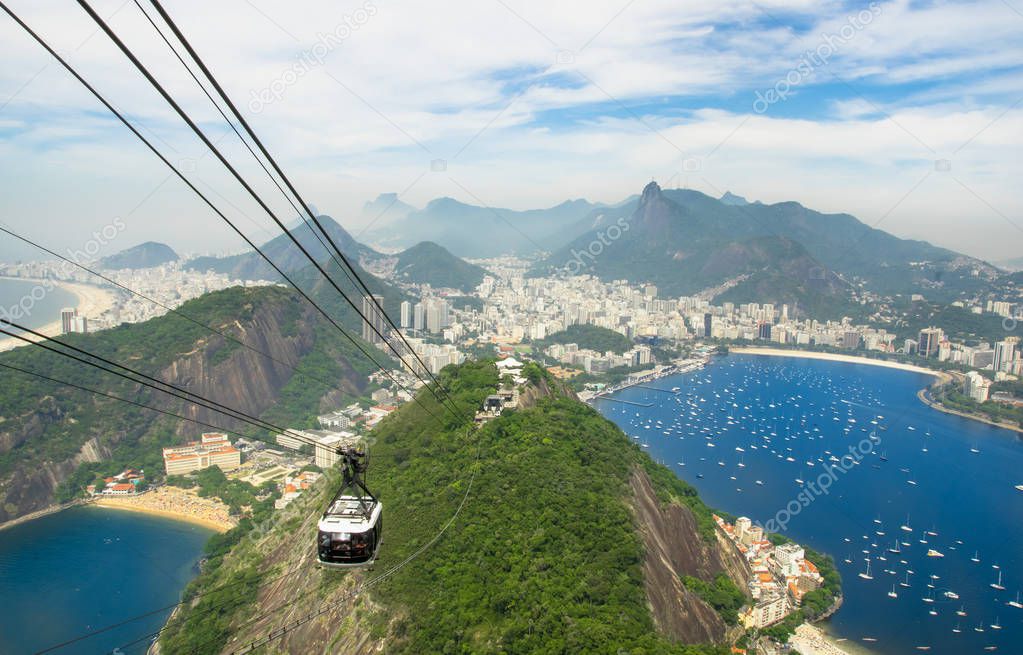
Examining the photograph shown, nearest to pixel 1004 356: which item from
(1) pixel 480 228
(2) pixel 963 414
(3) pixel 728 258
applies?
(2) pixel 963 414

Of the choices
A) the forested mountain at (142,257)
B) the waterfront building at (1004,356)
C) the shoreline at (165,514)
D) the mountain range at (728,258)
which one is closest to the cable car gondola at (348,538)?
the shoreline at (165,514)

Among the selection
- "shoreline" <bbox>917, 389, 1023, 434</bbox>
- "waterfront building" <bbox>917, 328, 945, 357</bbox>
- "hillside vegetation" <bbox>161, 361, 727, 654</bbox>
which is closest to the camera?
"hillside vegetation" <bbox>161, 361, 727, 654</bbox>

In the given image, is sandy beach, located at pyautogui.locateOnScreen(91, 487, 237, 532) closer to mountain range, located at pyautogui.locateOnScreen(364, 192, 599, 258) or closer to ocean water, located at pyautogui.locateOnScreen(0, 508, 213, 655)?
ocean water, located at pyautogui.locateOnScreen(0, 508, 213, 655)

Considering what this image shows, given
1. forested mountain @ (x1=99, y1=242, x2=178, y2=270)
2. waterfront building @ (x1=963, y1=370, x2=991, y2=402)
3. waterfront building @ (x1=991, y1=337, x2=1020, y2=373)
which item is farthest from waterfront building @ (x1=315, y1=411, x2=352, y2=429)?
forested mountain @ (x1=99, y1=242, x2=178, y2=270)

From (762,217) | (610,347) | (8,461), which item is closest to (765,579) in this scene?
(8,461)

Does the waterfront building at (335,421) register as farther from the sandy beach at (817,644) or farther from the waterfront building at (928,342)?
the waterfront building at (928,342)

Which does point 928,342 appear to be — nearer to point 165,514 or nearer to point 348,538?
point 165,514
